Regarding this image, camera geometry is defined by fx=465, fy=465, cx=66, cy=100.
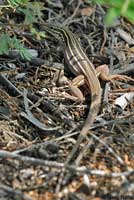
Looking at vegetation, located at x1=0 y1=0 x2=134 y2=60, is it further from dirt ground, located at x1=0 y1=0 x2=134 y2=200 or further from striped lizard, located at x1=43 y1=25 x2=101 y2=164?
striped lizard, located at x1=43 y1=25 x2=101 y2=164

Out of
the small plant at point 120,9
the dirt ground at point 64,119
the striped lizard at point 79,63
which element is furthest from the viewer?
the striped lizard at point 79,63

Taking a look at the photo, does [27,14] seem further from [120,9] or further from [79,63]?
[120,9]

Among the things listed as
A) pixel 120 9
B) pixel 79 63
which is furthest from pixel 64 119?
pixel 120 9

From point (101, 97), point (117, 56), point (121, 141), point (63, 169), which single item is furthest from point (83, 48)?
point (63, 169)

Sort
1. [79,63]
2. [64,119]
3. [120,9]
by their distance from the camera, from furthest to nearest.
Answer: [79,63], [64,119], [120,9]

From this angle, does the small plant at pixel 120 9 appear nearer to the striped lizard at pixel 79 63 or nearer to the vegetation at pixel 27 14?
the vegetation at pixel 27 14

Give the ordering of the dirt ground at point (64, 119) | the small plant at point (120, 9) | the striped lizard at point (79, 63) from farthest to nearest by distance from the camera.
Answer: the striped lizard at point (79, 63)
the dirt ground at point (64, 119)
the small plant at point (120, 9)

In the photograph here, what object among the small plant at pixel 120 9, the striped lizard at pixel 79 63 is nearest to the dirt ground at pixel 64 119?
the striped lizard at pixel 79 63

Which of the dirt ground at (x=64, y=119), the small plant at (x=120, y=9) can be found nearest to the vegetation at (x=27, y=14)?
the small plant at (x=120, y=9)

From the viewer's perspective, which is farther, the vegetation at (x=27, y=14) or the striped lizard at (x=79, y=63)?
the striped lizard at (x=79, y=63)

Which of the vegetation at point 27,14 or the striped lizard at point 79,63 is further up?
the vegetation at point 27,14

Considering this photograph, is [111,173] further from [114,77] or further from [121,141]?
[114,77]
